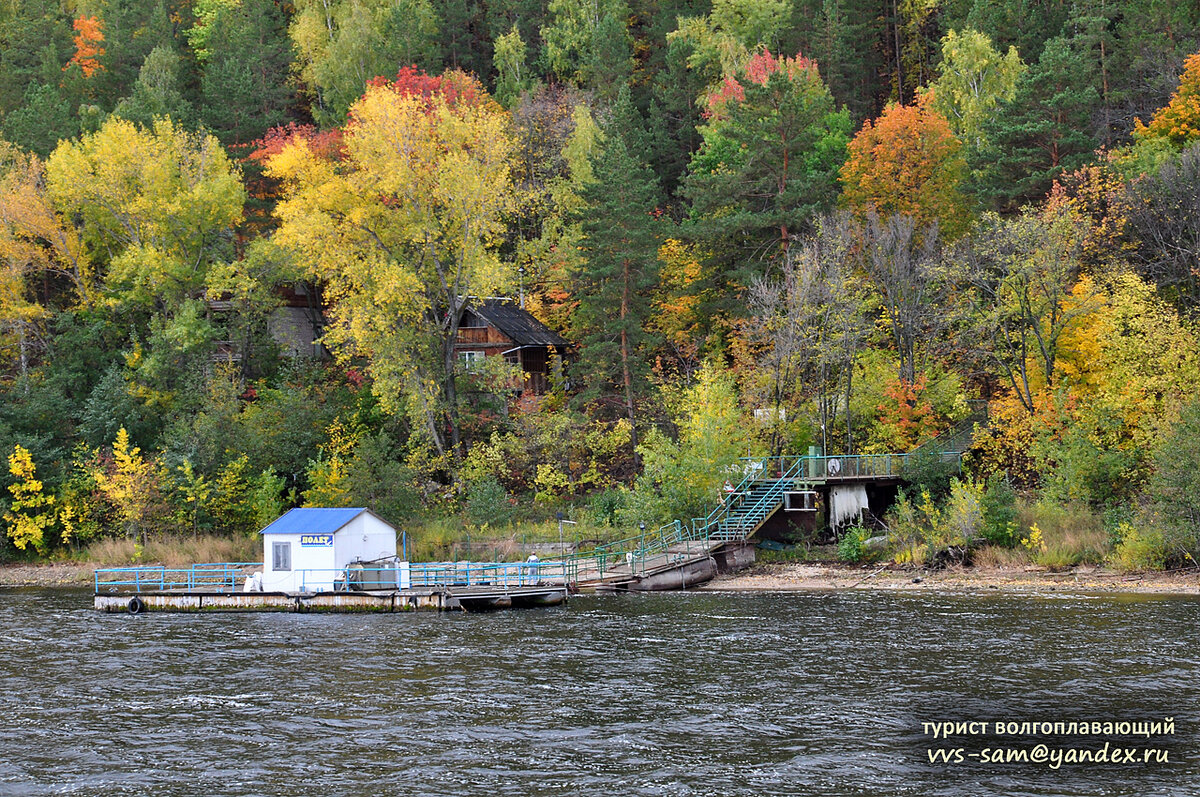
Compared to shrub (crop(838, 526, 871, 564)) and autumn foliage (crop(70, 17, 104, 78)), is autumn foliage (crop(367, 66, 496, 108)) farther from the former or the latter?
shrub (crop(838, 526, 871, 564))

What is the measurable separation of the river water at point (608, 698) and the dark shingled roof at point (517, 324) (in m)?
27.2

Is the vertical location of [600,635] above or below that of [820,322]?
below

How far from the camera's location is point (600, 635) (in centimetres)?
3528

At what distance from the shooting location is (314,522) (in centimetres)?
4562

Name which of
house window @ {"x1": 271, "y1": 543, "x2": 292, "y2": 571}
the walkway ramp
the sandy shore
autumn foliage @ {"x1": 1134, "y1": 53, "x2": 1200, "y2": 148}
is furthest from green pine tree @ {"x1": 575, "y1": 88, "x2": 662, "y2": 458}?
autumn foliage @ {"x1": 1134, "y1": 53, "x2": 1200, "y2": 148}

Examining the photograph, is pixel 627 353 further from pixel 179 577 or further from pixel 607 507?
pixel 179 577

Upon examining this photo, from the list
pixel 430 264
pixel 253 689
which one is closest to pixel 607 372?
pixel 430 264

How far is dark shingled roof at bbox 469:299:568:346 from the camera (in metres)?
65.3

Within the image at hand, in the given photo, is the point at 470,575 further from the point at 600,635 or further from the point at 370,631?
the point at 600,635

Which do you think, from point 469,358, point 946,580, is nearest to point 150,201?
point 469,358

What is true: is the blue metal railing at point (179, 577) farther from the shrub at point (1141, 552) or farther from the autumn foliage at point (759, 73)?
the autumn foliage at point (759, 73)

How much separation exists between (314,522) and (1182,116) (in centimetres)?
4490

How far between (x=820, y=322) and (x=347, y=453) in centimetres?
2502

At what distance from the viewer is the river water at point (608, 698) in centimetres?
2138
